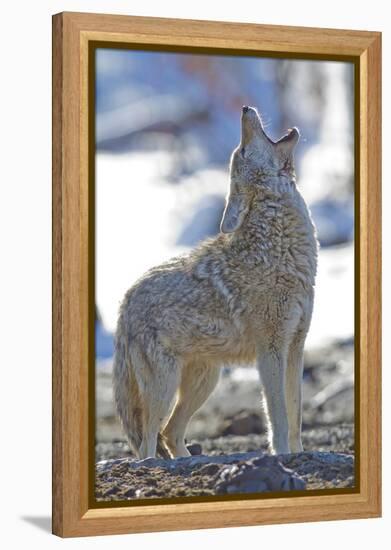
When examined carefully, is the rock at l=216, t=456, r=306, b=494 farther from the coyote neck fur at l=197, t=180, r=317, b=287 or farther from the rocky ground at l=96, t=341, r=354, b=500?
the coyote neck fur at l=197, t=180, r=317, b=287

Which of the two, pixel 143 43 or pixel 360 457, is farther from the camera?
pixel 360 457

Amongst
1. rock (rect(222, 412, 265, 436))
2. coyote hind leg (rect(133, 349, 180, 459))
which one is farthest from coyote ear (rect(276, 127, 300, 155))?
rock (rect(222, 412, 265, 436))

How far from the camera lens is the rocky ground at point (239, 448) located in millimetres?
11547

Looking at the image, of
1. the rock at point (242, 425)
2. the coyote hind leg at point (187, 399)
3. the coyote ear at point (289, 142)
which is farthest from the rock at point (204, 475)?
the coyote ear at point (289, 142)

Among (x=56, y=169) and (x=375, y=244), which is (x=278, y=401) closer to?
(x=375, y=244)

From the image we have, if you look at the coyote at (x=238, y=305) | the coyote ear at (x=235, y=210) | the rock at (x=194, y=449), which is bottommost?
the rock at (x=194, y=449)

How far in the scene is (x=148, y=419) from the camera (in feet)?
39.0

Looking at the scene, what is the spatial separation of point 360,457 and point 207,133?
2.90 meters

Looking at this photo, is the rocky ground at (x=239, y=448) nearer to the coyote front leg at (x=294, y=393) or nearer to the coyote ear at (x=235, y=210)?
the coyote front leg at (x=294, y=393)

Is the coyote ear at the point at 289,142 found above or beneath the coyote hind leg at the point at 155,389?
above

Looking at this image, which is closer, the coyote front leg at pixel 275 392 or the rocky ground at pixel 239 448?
the rocky ground at pixel 239 448

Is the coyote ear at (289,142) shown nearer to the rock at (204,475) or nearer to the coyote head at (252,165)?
the coyote head at (252,165)

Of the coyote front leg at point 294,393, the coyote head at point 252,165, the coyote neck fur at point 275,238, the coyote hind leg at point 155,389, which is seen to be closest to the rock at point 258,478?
the coyote front leg at point 294,393

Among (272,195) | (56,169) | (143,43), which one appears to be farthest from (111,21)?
(272,195)
